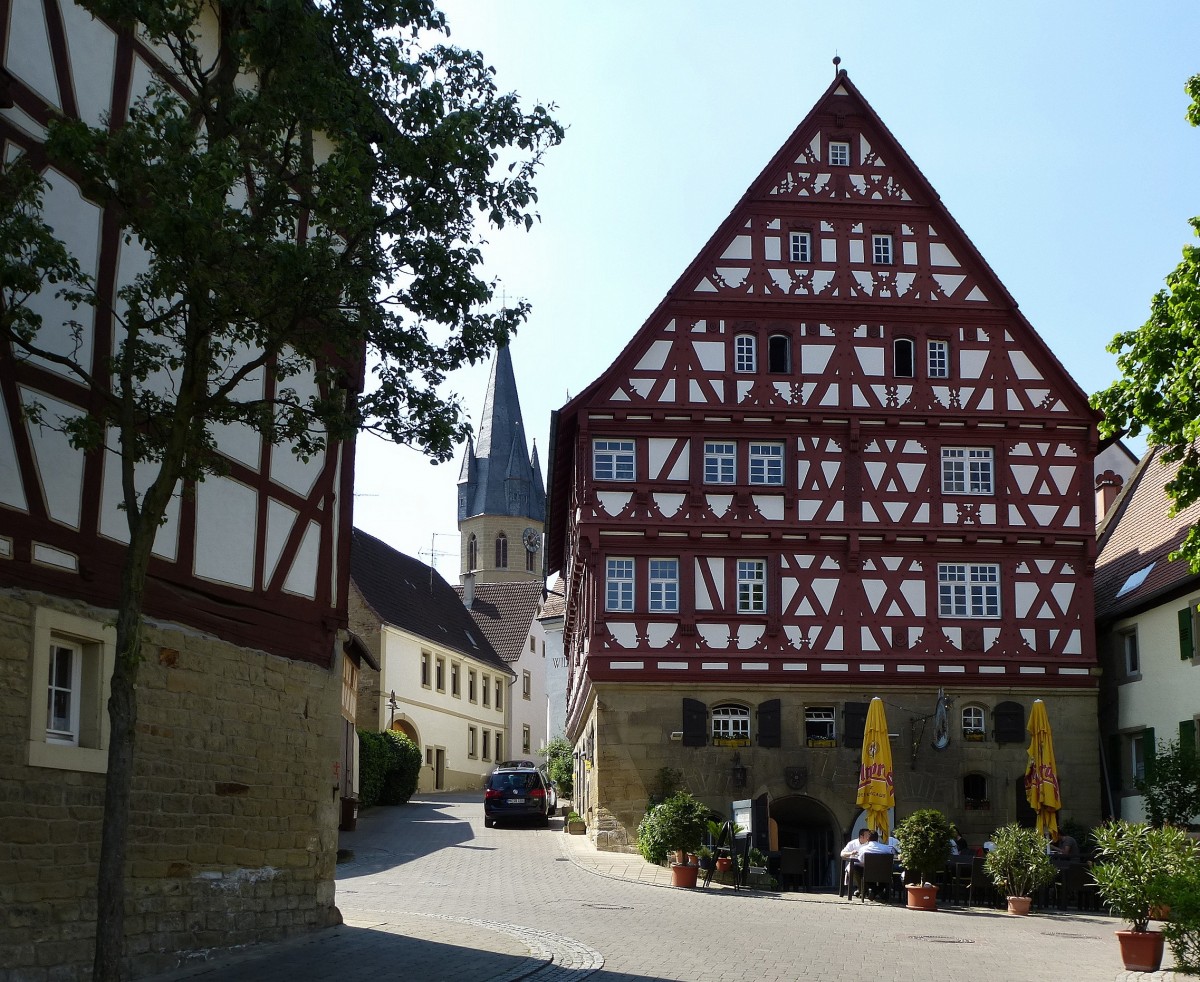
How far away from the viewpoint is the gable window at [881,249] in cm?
3338

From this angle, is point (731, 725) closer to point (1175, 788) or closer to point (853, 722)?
point (853, 722)

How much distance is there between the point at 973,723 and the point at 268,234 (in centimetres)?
2367

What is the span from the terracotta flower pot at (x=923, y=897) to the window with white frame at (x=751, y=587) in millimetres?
9926

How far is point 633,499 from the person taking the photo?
3189 cm

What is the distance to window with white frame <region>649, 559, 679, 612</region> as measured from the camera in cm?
3164

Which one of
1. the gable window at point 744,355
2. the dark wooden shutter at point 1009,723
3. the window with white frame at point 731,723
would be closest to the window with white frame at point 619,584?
the window with white frame at point 731,723

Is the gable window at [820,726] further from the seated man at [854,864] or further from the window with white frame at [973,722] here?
the seated man at [854,864]

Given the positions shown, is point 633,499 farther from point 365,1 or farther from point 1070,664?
point 365,1

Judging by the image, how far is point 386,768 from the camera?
41781 millimetres

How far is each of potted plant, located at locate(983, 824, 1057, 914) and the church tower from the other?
77.5 meters

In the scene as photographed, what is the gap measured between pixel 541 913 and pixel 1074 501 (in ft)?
57.4

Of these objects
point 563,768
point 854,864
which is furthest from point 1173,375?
point 563,768

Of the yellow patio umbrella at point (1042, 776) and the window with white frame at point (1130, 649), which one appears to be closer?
the yellow patio umbrella at point (1042, 776)

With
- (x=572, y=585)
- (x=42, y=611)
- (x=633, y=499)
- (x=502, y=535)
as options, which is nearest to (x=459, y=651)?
(x=572, y=585)
